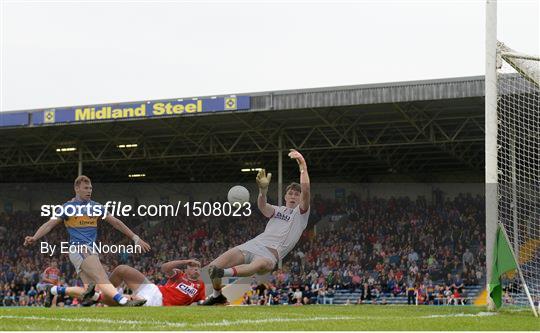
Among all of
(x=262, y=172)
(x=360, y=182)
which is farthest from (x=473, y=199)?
(x=262, y=172)

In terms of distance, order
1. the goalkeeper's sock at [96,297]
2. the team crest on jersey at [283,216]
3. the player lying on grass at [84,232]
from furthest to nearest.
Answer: the team crest on jersey at [283,216] → the player lying on grass at [84,232] → the goalkeeper's sock at [96,297]

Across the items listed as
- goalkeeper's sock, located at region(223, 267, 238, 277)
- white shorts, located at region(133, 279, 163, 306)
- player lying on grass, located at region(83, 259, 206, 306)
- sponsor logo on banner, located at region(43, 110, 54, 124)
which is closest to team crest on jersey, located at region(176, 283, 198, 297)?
player lying on grass, located at region(83, 259, 206, 306)

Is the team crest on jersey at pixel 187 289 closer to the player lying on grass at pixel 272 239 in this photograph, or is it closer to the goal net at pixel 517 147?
the player lying on grass at pixel 272 239

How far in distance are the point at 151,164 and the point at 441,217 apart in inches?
567

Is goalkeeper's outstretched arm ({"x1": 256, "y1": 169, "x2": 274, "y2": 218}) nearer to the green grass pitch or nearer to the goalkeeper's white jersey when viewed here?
the goalkeeper's white jersey

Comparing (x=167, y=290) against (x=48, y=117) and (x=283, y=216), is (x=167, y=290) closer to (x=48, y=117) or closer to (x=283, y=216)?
(x=283, y=216)

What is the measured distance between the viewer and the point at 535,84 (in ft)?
48.6

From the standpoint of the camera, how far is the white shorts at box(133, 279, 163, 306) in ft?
57.9

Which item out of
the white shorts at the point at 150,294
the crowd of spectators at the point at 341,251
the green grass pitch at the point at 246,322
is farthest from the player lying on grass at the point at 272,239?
the green grass pitch at the point at 246,322

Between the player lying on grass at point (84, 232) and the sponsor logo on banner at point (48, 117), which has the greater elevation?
the sponsor logo on banner at point (48, 117)

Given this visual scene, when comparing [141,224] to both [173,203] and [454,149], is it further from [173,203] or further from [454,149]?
[454,149]

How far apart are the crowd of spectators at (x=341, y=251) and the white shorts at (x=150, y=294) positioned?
9490 millimetres

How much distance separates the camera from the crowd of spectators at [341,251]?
100.0ft

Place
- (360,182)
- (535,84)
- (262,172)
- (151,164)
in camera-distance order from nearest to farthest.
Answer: (535,84), (262,172), (151,164), (360,182)
